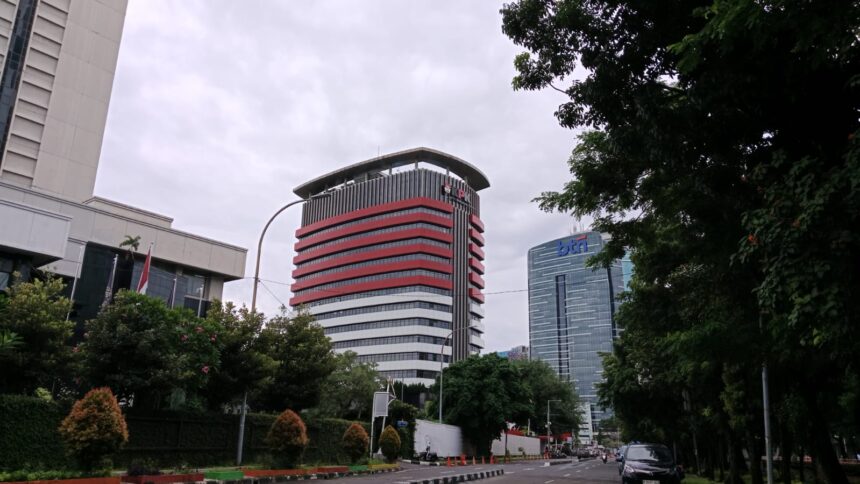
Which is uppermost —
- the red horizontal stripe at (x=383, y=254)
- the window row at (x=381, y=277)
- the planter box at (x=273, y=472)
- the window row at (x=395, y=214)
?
the window row at (x=395, y=214)

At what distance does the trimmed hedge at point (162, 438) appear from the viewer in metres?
15.5

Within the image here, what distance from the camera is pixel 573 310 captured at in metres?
164

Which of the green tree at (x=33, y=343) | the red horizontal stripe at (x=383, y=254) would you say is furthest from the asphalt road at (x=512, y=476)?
the red horizontal stripe at (x=383, y=254)

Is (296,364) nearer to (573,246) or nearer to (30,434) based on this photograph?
(30,434)

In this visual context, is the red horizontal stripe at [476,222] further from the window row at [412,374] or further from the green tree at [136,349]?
the green tree at [136,349]

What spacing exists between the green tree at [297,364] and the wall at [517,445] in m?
35.7

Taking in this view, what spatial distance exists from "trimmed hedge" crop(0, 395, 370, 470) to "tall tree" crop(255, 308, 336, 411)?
1443mm

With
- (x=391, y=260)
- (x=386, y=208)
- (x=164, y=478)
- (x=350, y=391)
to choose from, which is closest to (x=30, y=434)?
(x=164, y=478)

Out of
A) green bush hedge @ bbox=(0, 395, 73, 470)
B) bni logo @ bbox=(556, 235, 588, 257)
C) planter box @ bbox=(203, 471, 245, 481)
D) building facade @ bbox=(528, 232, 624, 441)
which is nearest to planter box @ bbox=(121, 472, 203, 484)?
planter box @ bbox=(203, 471, 245, 481)

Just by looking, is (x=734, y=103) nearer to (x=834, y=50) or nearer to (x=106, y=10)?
(x=834, y=50)

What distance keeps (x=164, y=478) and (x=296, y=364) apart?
11.4 metres

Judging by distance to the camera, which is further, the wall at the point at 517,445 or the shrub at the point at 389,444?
the wall at the point at 517,445

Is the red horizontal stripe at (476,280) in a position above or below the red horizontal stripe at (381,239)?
below

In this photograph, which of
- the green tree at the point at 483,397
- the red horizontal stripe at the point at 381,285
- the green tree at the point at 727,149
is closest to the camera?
the green tree at the point at 727,149
